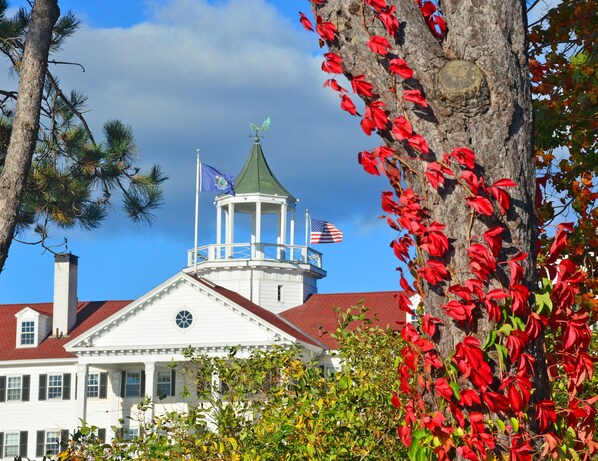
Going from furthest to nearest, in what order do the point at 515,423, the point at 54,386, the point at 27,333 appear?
the point at 27,333, the point at 54,386, the point at 515,423

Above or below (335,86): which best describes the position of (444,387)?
below

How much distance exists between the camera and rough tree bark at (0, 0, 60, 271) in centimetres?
1126

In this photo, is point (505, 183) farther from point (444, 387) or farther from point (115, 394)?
point (115, 394)

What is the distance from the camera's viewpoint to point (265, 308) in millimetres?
52656

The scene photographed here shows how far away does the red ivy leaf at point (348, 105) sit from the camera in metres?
4.87

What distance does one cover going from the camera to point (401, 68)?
4.64 metres

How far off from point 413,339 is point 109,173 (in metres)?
11.1

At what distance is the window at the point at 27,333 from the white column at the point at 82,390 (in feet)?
11.4

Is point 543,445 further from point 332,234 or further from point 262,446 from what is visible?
point 332,234

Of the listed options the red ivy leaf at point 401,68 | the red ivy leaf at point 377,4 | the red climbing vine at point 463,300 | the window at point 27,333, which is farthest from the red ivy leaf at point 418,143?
the window at point 27,333

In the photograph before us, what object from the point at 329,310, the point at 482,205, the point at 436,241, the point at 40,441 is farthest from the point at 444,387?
the point at 329,310

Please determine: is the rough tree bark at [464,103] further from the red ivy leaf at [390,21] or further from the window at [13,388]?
the window at [13,388]

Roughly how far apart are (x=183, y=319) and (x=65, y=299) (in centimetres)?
666

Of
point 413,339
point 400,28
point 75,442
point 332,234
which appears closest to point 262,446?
point 75,442
